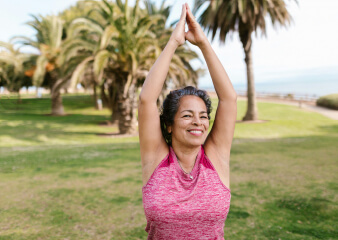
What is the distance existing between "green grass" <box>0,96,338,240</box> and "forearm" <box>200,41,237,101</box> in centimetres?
238

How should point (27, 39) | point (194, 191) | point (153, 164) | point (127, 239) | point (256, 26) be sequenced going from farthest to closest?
point (27, 39) < point (256, 26) < point (127, 239) < point (153, 164) < point (194, 191)

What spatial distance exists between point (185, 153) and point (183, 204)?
1.12 feet

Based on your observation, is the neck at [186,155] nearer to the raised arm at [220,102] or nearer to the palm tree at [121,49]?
the raised arm at [220,102]

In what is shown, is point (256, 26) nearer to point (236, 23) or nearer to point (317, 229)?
point (236, 23)

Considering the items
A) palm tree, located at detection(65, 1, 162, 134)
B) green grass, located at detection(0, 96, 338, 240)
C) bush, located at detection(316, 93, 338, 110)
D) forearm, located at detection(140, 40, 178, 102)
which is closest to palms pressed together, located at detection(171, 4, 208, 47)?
forearm, located at detection(140, 40, 178, 102)

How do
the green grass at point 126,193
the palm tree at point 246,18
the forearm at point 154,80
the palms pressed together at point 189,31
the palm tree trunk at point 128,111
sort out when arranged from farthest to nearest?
the palm tree at point 246,18 < the palm tree trunk at point 128,111 < the green grass at point 126,193 < the palms pressed together at point 189,31 < the forearm at point 154,80

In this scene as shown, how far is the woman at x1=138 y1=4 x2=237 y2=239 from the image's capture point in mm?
1725

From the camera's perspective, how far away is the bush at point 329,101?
28191mm

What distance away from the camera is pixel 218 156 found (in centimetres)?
196

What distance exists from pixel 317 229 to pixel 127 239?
2412 mm

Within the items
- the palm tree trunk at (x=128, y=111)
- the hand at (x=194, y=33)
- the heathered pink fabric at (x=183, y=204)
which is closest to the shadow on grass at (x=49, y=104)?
the palm tree trunk at (x=128, y=111)

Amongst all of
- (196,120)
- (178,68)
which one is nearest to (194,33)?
(196,120)

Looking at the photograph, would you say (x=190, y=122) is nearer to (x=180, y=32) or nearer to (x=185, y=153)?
(x=185, y=153)

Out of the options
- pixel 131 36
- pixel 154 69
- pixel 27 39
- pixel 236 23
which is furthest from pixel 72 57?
pixel 154 69
